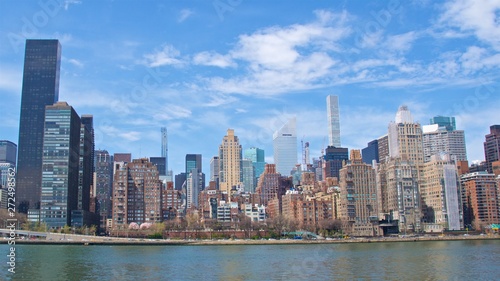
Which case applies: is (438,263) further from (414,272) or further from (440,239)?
(440,239)

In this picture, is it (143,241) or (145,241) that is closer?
(145,241)

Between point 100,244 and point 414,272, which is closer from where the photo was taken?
point 414,272

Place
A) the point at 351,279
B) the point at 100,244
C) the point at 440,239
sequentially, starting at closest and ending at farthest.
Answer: the point at 351,279, the point at 100,244, the point at 440,239

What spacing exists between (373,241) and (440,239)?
2637 centimetres

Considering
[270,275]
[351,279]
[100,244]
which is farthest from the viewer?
[100,244]

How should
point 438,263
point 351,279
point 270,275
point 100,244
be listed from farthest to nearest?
point 100,244 < point 438,263 < point 270,275 < point 351,279

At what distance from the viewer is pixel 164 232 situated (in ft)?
646

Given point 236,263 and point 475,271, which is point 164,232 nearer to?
point 236,263

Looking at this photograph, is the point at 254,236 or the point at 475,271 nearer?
the point at 475,271

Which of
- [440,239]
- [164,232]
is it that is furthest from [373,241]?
[164,232]

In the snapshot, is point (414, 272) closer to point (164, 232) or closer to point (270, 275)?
point (270, 275)

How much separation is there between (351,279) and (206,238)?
135 meters

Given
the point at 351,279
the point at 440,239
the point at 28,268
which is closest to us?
the point at 351,279

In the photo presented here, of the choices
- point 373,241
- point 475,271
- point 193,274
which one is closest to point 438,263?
point 475,271
